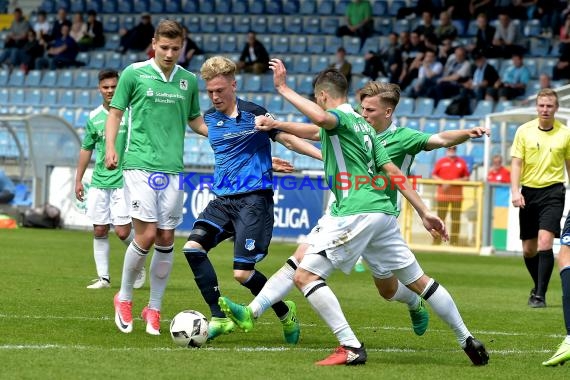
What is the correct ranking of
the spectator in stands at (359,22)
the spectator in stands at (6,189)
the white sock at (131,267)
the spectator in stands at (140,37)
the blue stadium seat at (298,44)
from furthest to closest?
the spectator in stands at (140,37) < the blue stadium seat at (298,44) < the spectator in stands at (359,22) < the spectator in stands at (6,189) < the white sock at (131,267)

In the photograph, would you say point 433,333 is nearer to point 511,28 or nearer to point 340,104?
point 340,104

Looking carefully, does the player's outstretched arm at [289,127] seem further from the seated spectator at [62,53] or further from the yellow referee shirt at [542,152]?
the seated spectator at [62,53]

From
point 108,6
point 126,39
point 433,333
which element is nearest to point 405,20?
point 126,39

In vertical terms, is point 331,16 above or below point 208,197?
above

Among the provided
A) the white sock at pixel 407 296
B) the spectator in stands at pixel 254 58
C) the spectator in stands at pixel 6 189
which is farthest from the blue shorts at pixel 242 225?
the spectator in stands at pixel 254 58

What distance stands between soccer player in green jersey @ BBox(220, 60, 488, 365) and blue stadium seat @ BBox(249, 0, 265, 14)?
25.0 meters

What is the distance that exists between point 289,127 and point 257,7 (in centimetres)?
2514

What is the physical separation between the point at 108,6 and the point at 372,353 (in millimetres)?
27789

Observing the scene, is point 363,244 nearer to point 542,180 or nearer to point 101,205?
point 542,180

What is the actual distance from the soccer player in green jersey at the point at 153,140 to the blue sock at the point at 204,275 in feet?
1.37

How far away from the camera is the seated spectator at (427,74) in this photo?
2598cm

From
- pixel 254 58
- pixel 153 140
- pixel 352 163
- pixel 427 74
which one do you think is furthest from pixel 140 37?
pixel 352 163

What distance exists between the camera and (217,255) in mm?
18828

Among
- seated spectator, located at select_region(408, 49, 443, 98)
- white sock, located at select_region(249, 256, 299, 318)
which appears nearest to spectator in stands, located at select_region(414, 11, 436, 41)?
seated spectator, located at select_region(408, 49, 443, 98)
